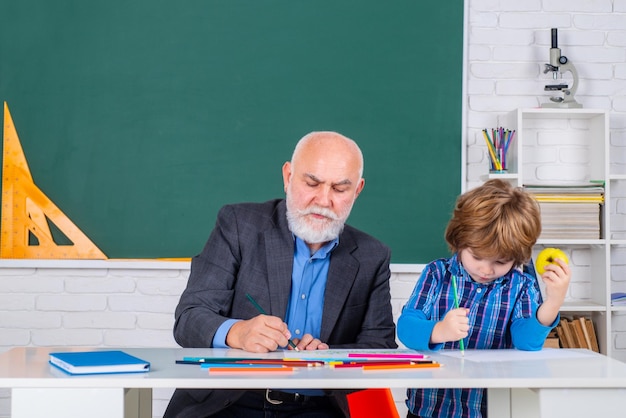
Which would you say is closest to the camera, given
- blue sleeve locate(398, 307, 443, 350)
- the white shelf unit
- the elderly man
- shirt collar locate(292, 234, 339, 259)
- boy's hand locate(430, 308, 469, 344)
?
boy's hand locate(430, 308, 469, 344)

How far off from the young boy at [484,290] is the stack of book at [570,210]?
4.51 ft

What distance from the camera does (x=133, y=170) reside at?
3.51 meters

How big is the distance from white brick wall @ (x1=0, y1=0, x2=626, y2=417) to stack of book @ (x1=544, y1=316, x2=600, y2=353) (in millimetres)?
207

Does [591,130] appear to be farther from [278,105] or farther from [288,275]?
[288,275]

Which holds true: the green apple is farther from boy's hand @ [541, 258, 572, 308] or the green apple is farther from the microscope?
the microscope

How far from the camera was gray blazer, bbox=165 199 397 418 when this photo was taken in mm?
2158

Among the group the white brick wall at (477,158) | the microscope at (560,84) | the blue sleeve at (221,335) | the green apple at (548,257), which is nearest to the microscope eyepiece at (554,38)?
the microscope at (560,84)

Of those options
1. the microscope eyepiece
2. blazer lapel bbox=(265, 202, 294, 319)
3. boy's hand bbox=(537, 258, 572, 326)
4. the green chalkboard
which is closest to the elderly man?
blazer lapel bbox=(265, 202, 294, 319)

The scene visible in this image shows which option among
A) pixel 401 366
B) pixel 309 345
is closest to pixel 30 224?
pixel 309 345

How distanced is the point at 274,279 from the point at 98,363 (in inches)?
28.8

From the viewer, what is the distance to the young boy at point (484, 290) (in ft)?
6.26

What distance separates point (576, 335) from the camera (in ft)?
11.4

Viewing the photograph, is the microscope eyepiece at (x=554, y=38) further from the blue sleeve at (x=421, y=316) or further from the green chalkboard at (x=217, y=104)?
the blue sleeve at (x=421, y=316)

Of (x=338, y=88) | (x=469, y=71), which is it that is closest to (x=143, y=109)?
(x=338, y=88)
